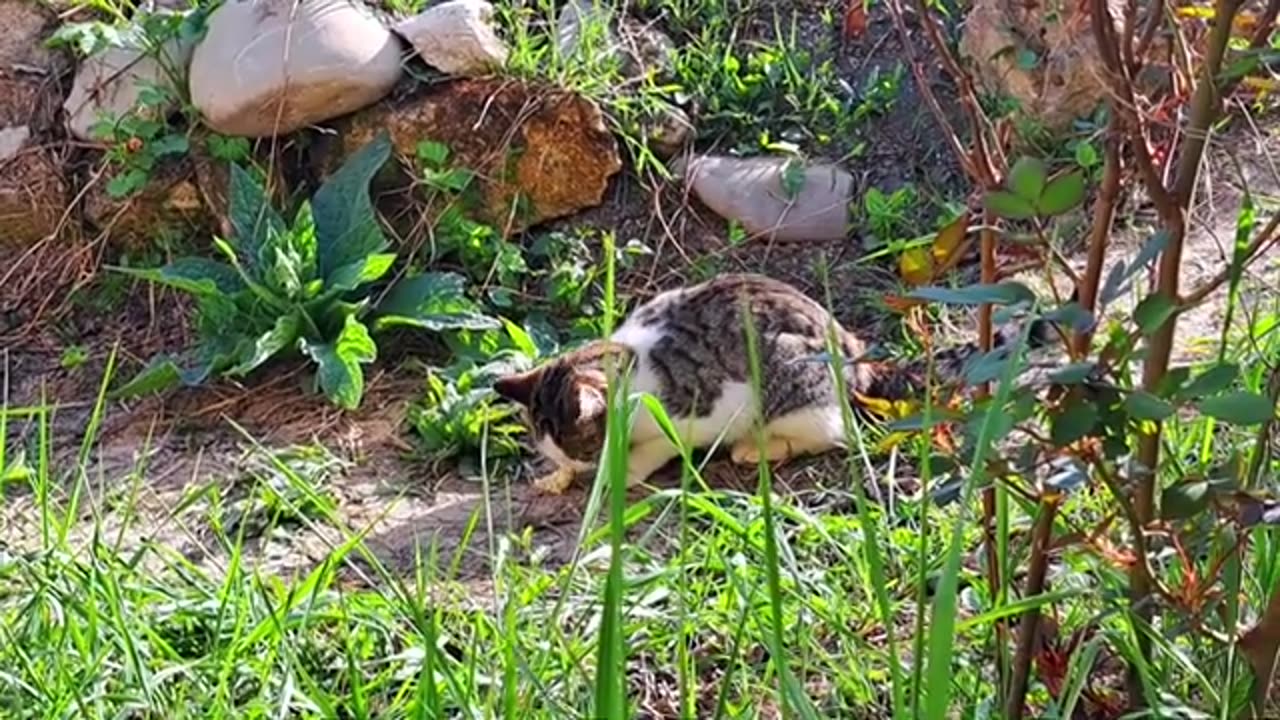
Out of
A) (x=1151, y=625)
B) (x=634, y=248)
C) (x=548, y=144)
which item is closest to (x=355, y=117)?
(x=548, y=144)

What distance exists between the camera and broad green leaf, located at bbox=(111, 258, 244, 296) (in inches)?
134

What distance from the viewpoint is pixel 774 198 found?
3697 mm

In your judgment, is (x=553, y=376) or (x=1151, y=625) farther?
(x=553, y=376)

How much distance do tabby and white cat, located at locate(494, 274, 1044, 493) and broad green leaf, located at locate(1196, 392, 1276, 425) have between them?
1.54m

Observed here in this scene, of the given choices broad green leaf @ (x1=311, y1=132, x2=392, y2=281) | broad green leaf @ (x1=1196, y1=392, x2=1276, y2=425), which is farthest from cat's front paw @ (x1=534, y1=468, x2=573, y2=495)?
broad green leaf @ (x1=1196, y1=392, x2=1276, y2=425)

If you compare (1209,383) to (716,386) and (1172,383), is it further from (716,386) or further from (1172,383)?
(716,386)

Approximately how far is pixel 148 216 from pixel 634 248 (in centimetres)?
128

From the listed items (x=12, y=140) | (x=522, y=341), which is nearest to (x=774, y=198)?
(x=522, y=341)

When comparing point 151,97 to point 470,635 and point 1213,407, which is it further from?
point 1213,407

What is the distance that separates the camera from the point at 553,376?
2.84 m

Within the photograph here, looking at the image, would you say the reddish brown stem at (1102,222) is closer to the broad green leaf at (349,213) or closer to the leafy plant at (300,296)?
the leafy plant at (300,296)

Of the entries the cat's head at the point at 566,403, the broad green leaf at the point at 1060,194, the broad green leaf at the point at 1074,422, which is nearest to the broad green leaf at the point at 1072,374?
the broad green leaf at the point at 1074,422

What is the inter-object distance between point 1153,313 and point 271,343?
241 centimetres

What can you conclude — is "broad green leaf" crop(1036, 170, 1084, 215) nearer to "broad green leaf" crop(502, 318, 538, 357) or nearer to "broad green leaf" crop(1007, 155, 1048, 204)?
"broad green leaf" crop(1007, 155, 1048, 204)
